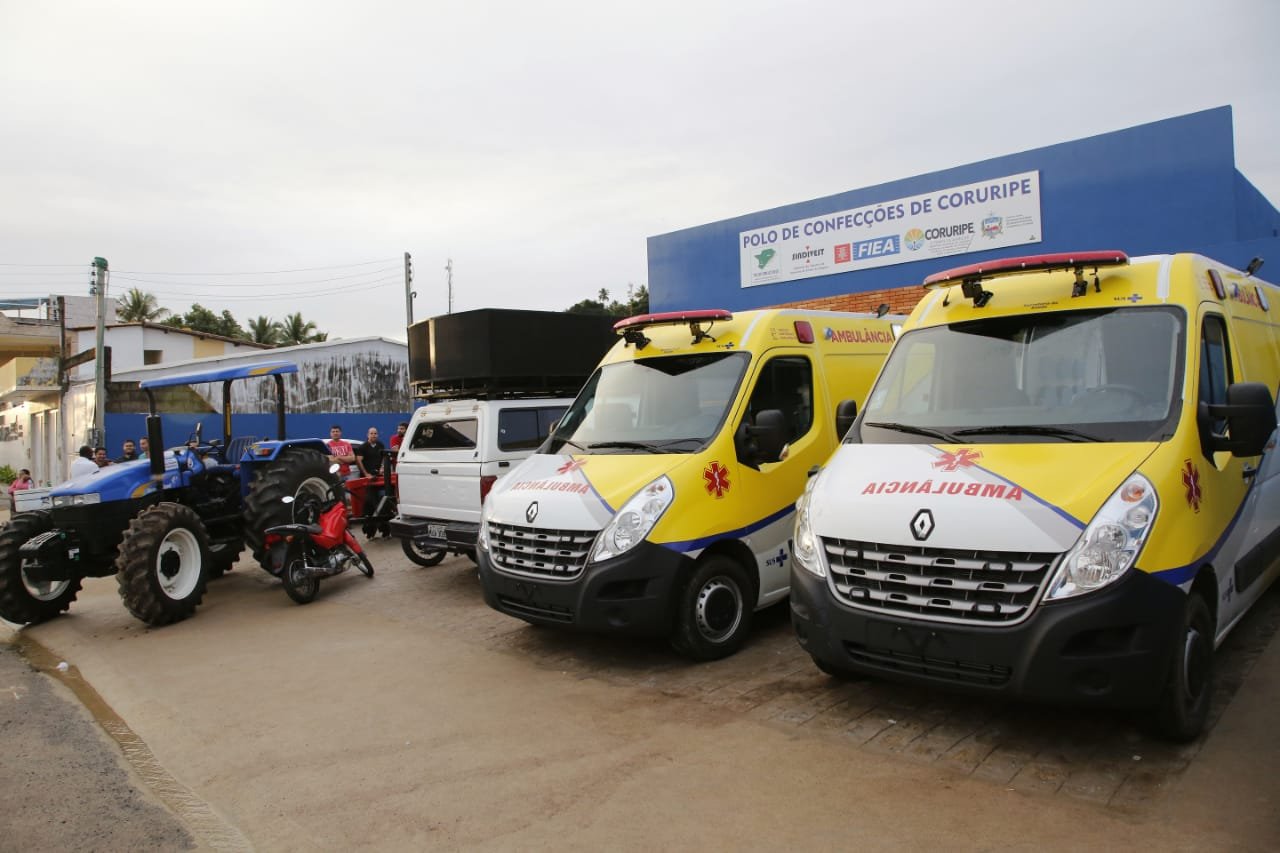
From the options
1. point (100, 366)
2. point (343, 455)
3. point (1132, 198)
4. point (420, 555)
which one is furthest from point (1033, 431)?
point (100, 366)

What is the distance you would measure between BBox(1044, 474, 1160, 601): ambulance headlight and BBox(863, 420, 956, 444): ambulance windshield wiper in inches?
37.2

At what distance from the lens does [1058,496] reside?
3.76m

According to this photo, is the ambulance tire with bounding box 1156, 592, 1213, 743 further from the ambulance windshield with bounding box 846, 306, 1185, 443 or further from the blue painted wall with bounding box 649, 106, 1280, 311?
the blue painted wall with bounding box 649, 106, 1280, 311

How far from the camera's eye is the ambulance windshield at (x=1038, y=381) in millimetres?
4215

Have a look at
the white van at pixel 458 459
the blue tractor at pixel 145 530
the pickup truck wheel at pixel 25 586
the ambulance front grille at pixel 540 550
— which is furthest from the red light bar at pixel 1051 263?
the pickup truck wheel at pixel 25 586

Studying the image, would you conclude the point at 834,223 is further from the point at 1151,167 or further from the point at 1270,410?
the point at 1270,410

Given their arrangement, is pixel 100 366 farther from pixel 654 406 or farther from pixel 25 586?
pixel 654 406

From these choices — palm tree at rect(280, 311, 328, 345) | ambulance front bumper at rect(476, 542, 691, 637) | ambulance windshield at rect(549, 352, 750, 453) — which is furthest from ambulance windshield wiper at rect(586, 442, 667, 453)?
palm tree at rect(280, 311, 328, 345)

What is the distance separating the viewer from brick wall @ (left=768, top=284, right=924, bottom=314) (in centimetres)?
1251

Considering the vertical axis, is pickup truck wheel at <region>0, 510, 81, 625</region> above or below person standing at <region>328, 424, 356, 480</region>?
below

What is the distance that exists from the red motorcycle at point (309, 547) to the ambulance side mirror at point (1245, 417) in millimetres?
7698

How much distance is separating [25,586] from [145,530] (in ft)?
5.35

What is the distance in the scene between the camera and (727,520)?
5.74 metres

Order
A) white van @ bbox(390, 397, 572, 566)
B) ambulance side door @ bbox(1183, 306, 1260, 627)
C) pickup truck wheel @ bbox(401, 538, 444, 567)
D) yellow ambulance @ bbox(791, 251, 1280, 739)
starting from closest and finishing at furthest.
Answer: yellow ambulance @ bbox(791, 251, 1280, 739)
ambulance side door @ bbox(1183, 306, 1260, 627)
white van @ bbox(390, 397, 572, 566)
pickup truck wheel @ bbox(401, 538, 444, 567)
